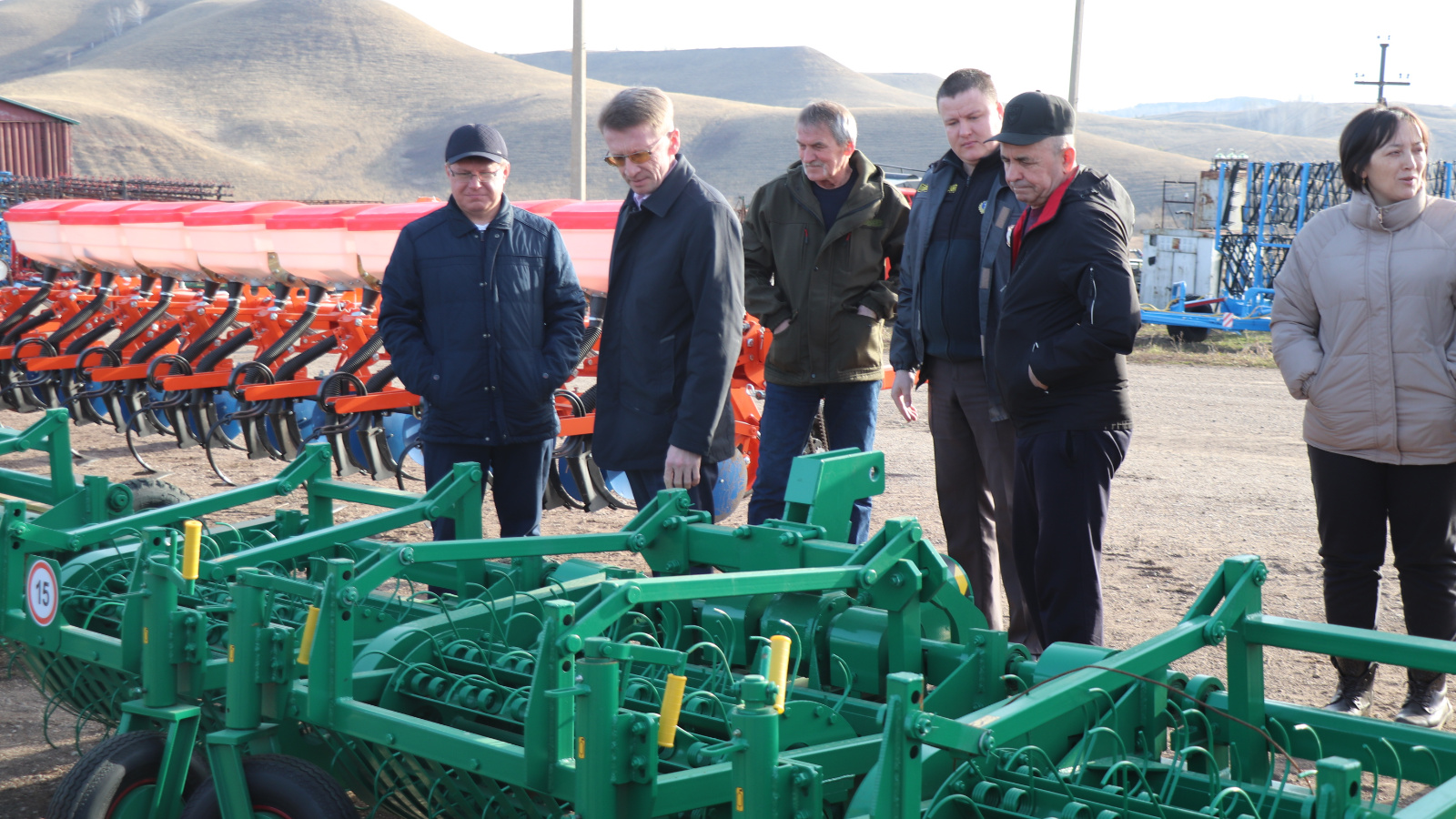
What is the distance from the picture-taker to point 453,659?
2.69m

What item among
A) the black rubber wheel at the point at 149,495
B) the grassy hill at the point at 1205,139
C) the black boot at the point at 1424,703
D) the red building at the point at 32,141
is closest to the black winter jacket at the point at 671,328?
the black rubber wheel at the point at 149,495

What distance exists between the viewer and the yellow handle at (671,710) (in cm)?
201

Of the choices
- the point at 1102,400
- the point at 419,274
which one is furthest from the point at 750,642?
the point at 419,274

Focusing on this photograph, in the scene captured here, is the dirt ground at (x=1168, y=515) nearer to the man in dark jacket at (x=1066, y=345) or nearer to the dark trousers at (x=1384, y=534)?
the dark trousers at (x=1384, y=534)

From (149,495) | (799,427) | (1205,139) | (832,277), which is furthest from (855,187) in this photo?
(1205,139)

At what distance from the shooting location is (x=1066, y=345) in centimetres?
319

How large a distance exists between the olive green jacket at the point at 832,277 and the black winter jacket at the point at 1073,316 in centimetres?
104

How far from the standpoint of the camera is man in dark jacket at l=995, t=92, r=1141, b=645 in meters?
3.19

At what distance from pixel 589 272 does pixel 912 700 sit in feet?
14.2

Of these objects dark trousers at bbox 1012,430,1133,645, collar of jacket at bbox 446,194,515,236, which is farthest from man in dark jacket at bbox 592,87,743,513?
dark trousers at bbox 1012,430,1133,645

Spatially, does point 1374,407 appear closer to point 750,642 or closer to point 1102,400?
point 1102,400

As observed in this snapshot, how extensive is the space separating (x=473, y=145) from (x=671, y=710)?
236 cm

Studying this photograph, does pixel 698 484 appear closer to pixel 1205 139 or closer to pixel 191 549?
pixel 191 549

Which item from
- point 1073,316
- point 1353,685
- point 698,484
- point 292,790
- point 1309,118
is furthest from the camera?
point 1309,118
